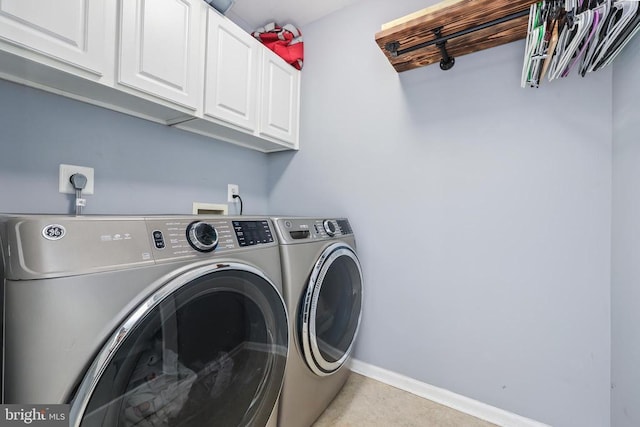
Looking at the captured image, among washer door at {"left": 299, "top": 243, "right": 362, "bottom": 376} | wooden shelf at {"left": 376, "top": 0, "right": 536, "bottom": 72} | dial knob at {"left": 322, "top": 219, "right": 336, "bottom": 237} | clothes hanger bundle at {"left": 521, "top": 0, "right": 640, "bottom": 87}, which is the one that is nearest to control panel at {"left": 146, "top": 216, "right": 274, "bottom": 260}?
washer door at {"left": 299, "top": 243, "right": 362, "bottom": 376}

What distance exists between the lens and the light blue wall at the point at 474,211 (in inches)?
45.9

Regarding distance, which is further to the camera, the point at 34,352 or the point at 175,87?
the point at 175,87

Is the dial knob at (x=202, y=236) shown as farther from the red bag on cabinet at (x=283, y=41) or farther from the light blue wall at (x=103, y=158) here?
the red bag on cabinet at (x=283, y=41)

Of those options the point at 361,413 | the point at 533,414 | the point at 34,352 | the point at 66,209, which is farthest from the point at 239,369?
the point at 533,414

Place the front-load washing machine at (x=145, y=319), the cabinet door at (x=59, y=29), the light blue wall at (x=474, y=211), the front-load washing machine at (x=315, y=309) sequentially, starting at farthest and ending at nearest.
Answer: the light blue wall at (x=474, y=211) < the front-load washing machine at (x=315, y=309) < the cabinet door at (x=59, y=29) < the front-load washing machine at (x=145, y=319)

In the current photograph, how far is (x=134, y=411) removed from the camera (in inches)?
25.2

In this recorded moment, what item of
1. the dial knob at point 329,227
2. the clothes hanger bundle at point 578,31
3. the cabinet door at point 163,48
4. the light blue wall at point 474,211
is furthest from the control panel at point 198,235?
the clothes hanger bundle at point 578,31

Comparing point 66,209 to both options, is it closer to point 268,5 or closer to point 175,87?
point 175,87

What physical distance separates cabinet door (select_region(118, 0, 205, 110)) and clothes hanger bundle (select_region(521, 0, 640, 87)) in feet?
4.68

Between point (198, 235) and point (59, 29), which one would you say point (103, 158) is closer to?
point (59, 29)

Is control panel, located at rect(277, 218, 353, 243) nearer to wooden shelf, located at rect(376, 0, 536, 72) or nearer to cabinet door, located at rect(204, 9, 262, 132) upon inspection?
cabinet door, located at rect(204, 9, 262, 132)

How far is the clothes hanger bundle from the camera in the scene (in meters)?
0.78

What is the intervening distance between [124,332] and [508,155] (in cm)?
164

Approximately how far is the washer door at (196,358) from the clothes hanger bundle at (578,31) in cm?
127
